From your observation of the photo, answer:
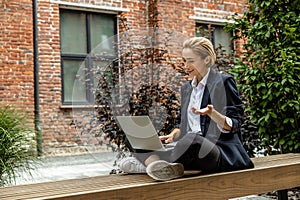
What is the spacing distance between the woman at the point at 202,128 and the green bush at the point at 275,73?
72.3 inches

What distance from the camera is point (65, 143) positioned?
7.38 metres

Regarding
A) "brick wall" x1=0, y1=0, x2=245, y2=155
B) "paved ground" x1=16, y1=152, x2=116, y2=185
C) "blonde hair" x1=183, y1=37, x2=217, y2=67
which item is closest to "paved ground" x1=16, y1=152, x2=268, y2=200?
"paved ground" x1=16, y1=152, x2=116, y2=185

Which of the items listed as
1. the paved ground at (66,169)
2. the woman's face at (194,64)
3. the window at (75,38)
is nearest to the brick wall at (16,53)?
the window at (75,38)

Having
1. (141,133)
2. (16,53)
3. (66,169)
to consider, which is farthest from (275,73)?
(16,53)

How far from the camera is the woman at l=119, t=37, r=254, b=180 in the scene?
2.02m

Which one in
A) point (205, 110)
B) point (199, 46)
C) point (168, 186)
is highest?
point (199, 46)

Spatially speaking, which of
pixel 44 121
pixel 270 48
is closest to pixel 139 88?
pixel 270 48

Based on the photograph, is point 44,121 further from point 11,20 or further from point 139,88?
point 139,88

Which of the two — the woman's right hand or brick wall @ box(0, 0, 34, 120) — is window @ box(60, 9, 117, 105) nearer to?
brick wall @ box(0, 0, 34, 120)

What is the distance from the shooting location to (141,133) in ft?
6.55

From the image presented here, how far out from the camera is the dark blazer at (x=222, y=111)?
2146mm

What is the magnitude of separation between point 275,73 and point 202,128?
6.93ft

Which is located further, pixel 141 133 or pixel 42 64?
pixel 42 64

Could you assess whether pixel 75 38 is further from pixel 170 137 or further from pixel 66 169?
pixel 170 137
